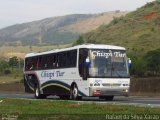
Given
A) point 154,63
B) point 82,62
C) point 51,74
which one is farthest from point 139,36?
point 82,62

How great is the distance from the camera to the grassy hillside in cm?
8206

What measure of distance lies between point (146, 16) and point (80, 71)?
67.7 meters

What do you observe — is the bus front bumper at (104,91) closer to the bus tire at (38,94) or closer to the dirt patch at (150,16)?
the bus tire at (38,94)

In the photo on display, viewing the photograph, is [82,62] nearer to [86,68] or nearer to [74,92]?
[86,68]

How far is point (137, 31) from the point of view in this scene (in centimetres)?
9125

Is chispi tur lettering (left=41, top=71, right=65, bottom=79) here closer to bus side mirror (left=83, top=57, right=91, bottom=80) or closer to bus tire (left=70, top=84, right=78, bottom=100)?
bus tire (left=70, top=84, right=78, bottom=100)

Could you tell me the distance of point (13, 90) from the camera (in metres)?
67.4

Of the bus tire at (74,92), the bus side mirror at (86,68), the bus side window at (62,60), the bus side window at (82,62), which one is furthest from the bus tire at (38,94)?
the bus side mirror at (86,68)

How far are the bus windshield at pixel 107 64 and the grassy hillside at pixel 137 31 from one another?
46.0m

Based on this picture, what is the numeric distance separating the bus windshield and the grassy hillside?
1810 inches

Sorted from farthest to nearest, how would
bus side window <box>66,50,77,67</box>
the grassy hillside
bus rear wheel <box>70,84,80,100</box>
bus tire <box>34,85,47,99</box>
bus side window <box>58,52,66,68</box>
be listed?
the grassy hillside
bus tire <box>34,85,47,99</box>
bus side window <box>58,52,66,68</box>
bus side window <box>66,50,77,67</box>
bus rear wheel <box>70,84,80,100</box>

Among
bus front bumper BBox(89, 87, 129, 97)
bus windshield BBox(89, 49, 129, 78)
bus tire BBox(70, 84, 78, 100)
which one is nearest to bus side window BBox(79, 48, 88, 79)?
bus windshield BBox(89, 49, 129, 78)

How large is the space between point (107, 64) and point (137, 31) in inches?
2419

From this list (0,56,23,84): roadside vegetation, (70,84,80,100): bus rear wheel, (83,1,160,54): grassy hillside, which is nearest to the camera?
(70,84,80,100): bus rear wheel
